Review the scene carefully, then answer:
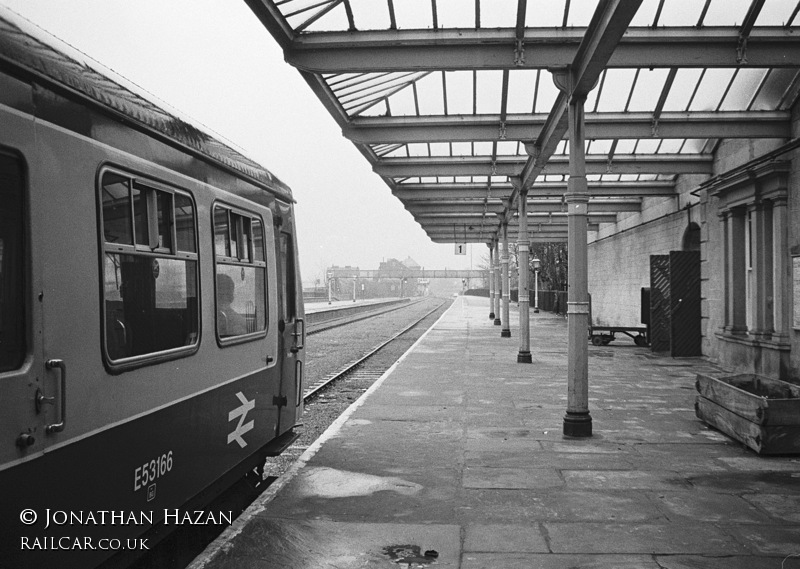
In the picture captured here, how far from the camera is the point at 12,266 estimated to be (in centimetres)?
304

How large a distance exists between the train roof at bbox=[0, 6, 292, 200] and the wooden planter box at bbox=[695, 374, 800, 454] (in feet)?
18.9

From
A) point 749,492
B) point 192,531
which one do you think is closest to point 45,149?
point 192,531

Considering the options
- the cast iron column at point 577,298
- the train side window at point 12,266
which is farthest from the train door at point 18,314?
the cast iron column at point 577,298

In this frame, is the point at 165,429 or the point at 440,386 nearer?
the point at 165,429

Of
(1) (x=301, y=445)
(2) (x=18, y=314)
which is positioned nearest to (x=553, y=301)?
(1) (x=301, y=445)

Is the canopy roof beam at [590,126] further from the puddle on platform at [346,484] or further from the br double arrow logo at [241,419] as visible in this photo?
the br double arrow logo at [241,419]

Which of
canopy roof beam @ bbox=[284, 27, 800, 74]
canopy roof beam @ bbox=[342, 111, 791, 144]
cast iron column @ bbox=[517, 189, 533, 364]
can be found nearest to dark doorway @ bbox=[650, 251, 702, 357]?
cast iron column @ bbox=[517, 189, 533, 364]

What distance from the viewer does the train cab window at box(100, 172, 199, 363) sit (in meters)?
3.87

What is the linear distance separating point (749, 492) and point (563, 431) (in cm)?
277

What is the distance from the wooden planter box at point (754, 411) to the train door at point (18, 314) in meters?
6.81

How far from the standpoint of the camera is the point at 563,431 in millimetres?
8852

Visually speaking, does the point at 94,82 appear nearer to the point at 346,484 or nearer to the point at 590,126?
the point at 346,484

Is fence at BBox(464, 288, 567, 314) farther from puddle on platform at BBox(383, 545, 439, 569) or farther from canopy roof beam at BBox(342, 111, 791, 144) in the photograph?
puddle on platform at BBox(383, 545, 439, 569)

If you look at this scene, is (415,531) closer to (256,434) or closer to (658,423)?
(256,434)
